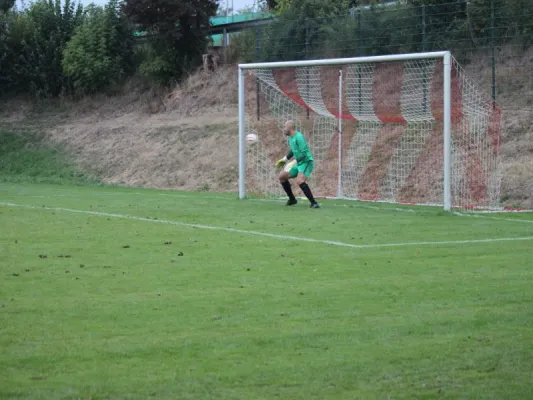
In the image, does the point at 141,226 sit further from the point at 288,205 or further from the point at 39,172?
the point at 39,172

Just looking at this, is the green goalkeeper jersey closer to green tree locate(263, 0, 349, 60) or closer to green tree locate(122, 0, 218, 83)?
green tree locate(263, 0, 349, 60)

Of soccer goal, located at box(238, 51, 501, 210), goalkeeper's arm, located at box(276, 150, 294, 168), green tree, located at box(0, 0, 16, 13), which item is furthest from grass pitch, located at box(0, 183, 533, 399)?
green tree, located at box(0, 0, 16, 13)

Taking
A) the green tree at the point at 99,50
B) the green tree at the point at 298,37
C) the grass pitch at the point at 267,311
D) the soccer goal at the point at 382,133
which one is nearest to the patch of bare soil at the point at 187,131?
the soccer goal at the point at 382,133

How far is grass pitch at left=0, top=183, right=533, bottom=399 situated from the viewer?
6520 millimetres

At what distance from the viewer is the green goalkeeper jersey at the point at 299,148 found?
20.8m

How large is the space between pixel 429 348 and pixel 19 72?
3778cm

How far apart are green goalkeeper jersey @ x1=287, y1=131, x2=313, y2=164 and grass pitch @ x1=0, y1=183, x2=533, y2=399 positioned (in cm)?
436

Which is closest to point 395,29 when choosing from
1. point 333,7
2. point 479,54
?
point 479,54

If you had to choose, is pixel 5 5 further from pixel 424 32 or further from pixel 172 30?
pixel 424 32

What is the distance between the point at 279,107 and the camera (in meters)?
30.1

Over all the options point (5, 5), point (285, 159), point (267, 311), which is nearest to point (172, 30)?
point (5, 5)

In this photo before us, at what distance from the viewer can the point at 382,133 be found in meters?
27.3

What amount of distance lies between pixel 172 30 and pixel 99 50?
4.33 metres

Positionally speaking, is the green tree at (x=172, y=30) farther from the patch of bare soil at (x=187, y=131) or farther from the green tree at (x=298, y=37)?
the green tree at (x=298, y=37)
